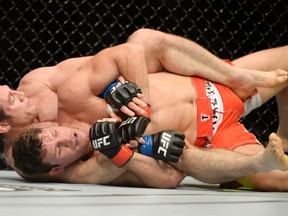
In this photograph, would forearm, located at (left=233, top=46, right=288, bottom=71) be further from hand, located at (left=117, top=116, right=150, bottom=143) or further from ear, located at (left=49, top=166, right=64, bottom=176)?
ear, located at (left=49, top=166, right=64, bottom=176)

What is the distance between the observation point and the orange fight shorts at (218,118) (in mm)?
2004

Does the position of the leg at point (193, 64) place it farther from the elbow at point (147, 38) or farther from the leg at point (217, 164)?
the leg at point (217, 164)

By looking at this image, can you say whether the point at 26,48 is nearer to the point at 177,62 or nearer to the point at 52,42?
the point at 52,42

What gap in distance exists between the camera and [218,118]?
2.06 meters

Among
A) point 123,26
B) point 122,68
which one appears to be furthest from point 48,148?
point 123,26

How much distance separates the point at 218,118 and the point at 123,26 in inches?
59.5

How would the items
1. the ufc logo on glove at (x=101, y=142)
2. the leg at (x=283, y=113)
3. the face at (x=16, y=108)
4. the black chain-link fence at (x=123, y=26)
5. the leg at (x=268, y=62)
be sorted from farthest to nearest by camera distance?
the black chain-link fence at (x=123, y=26) → the leg at (x=283, y=113) → the leg at (x=268, y=62) → the face at (x=16, y=108) → the ufc logo on glove at (x=101, y=142)

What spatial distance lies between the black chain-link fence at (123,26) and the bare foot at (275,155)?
1816 mm

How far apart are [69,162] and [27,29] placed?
1635 millimetres

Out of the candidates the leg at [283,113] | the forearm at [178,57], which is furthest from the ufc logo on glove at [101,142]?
the leg at [283,113]

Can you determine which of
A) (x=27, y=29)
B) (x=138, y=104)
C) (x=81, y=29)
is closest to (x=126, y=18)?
(x=81, y=29)

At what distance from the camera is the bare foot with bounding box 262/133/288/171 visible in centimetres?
154

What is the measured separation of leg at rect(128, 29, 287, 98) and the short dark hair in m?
0.49

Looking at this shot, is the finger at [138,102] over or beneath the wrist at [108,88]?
beneath
